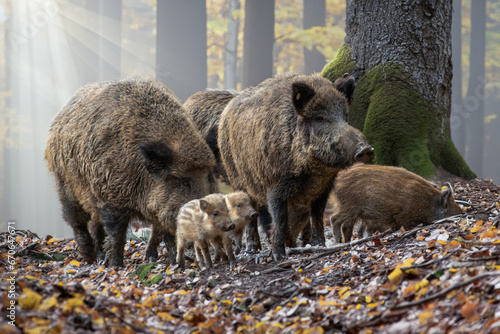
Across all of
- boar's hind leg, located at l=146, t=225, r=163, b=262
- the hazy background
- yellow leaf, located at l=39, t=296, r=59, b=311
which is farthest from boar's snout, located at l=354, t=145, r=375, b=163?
the hazy background

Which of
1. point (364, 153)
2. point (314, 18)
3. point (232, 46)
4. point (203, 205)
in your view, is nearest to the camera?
point (364, 153)

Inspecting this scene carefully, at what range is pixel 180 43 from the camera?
18.3m

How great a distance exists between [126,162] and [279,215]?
2.13m

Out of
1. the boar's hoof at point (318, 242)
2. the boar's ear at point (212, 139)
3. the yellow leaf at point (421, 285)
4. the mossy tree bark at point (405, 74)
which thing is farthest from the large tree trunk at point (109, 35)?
the yellow leaf at point (421, 285)

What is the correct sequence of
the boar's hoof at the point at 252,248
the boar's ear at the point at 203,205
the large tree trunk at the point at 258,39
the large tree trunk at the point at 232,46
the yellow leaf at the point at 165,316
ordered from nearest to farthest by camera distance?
the yellow leaf at the point at 165,316 → the boar's ear at the point at 203,205 → the boar's hoof at the point at 252,248 → the large tree trunk at the point at 258,39 → the large tree trunk at the point at 232,46

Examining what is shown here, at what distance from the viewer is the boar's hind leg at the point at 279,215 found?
258 inches

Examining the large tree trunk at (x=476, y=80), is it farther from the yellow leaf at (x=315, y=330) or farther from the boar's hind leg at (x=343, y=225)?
the yellow leaf at (x=315, y=330)

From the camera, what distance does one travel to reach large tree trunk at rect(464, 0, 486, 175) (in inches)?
1262

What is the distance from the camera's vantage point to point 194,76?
61.9ft

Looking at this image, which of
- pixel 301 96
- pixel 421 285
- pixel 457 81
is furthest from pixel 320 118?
pixel 457 81

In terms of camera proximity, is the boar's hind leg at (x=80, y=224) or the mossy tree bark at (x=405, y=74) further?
the mossy tree bark at (x=405, y=74)

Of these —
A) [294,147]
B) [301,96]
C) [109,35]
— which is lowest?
[294,147]

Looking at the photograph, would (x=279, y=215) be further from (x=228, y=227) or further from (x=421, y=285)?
(x=421, y=285)

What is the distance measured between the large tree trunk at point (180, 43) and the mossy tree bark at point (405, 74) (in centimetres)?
1040
